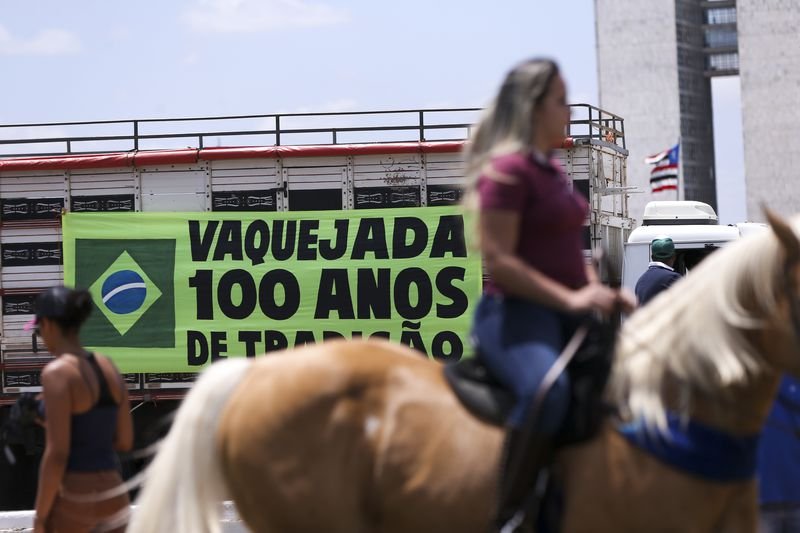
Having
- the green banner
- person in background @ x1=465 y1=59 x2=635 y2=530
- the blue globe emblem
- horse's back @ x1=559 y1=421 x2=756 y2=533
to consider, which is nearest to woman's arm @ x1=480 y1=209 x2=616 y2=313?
person in background @ x1=465 y1=59 x2=635 y2=530

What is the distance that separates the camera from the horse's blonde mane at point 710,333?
13.2ft

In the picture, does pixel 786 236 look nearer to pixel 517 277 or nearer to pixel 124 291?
pixel 517 277

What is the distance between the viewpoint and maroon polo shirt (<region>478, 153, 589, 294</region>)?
13.6 feet

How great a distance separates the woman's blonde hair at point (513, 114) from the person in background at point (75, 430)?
193 centimetres

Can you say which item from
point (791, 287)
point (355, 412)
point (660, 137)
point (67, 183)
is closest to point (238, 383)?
point (355, 412)

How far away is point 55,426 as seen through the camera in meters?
5.08

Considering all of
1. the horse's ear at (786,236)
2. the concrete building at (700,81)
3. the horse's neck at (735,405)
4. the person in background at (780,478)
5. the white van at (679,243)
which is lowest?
the person in background at (780,478)

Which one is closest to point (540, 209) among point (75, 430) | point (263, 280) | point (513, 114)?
point (513, 114)

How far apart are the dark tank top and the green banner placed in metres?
8.64

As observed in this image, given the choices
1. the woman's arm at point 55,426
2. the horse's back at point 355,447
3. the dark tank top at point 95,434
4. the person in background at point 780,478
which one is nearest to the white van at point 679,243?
the person in background at point 780,478

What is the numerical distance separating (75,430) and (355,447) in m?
1.47

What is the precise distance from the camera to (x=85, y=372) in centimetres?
520

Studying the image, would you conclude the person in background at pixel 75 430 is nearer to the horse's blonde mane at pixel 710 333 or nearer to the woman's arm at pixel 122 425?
the woman's arm at pixel 122 425

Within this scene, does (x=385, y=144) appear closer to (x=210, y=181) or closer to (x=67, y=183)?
(x=210, y=181)
